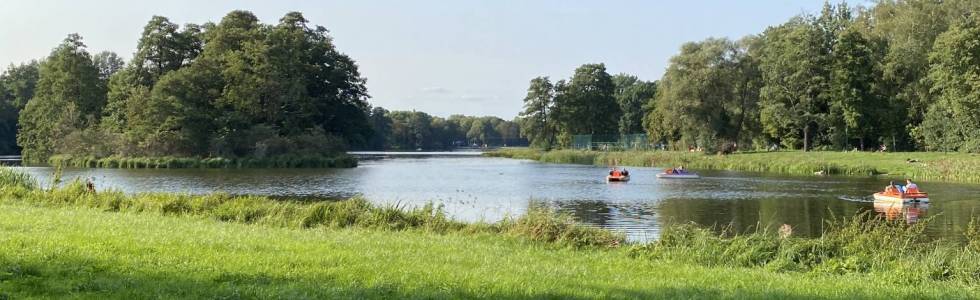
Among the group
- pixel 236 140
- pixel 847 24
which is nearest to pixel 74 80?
pixel 236 140

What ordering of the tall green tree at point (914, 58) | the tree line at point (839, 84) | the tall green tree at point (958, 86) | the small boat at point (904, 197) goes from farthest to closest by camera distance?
the tall green tree at point (914, 58) → the tree line at point (839, 84) → the tall green tree at point (958, 86) → the small boat at point (904, 197)

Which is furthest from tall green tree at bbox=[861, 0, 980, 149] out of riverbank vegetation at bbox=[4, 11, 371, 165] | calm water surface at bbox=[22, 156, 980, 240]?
riverbank vegetation at bbox=[4, 11, 371, 165]

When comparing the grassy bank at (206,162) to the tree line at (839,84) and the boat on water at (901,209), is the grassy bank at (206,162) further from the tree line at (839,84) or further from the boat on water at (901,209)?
the boat on water at (901,209)

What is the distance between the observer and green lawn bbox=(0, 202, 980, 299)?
8469mm

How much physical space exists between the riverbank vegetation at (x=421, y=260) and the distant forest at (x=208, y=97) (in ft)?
177

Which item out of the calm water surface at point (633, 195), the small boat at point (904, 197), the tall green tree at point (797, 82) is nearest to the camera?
the calm water surface at point (633, 195)

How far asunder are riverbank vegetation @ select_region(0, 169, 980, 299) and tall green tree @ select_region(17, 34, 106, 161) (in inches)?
2775

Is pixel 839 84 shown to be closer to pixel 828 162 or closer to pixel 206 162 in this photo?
pixel 828 162

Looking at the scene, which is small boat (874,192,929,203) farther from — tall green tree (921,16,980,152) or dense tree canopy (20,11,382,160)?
dense tree canopy (20,11,382,160)

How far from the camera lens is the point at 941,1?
2670 inches

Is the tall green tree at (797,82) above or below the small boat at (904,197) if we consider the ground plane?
above

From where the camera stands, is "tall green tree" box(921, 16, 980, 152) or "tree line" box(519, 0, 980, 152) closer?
"tall green tree" box(921, 16, 980, 152)

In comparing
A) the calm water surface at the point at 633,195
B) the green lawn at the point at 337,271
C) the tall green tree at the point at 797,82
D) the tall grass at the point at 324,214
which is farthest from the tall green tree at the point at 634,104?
the green lawn at the point at 337,271

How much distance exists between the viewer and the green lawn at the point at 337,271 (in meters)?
8.47
